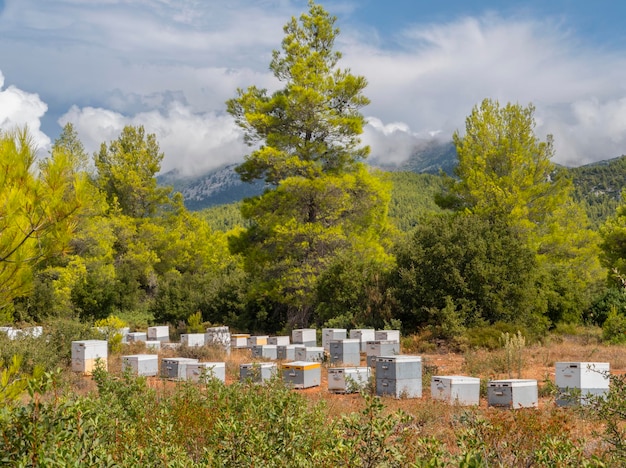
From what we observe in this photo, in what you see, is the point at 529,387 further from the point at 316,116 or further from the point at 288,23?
the point at 288,23

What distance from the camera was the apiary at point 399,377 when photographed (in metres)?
11.6

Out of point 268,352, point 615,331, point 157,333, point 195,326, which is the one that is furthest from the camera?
point 195,326

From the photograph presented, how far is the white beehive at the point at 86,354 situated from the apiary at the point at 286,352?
492 centimetres

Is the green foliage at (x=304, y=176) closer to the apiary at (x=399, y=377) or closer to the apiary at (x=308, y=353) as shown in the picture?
the apiary at (x=308, y=353)

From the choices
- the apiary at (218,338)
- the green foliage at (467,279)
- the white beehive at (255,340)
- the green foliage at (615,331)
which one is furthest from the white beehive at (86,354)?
the green foliage at (615,331)

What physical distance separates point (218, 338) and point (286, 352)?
14.2 ft

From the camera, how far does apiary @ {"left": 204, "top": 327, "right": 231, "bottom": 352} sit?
19956 millimetres

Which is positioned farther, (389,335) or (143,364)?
(389,335)

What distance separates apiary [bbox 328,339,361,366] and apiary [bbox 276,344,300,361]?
122 cm

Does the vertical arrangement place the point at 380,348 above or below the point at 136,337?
above

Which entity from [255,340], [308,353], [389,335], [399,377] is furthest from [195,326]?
[399,377]

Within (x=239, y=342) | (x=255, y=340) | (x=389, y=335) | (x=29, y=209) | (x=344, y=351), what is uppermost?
(x=29, y=209)

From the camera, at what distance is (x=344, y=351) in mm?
16219

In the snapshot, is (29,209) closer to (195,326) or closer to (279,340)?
(279,340)
